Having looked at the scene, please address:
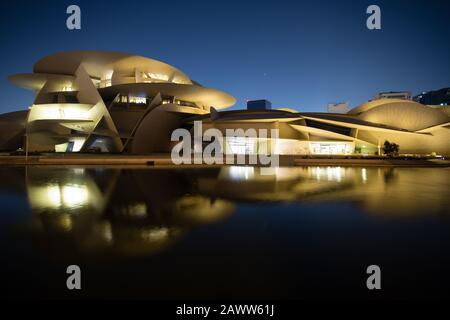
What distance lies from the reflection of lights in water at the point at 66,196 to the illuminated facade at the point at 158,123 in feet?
67.2

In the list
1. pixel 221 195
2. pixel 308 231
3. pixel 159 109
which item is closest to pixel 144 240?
pixel 308 231

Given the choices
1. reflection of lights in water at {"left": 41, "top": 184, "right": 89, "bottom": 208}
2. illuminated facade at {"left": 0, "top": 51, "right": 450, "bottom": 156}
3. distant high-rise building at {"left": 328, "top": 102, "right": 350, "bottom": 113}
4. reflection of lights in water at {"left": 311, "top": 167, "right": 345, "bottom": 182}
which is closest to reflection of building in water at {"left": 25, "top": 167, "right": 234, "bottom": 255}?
reflection of lights in water at {"left": 41, "top": 184, "right": 89, "bottom": 208}

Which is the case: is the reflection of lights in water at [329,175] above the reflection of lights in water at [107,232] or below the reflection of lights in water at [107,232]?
above

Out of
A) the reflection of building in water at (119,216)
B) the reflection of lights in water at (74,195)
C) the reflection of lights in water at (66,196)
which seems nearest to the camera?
the reflection of building in water at (119,216)

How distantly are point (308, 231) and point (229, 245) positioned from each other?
1.71 metres

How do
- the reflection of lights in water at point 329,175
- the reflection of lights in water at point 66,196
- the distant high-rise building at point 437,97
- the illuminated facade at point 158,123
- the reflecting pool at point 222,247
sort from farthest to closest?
the distant high-rise building at point 437,97
the illuminated facade at point 158,123
the reflection of lights in water at point 329,175
the reflection of lights in water at point 66,196
the reflecting pool at point 222,247

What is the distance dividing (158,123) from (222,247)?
2814cm

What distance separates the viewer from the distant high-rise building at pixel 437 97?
107 meters

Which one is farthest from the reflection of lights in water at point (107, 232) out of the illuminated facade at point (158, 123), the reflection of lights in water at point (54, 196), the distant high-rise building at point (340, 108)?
the distant high-rise building at point (340, 108)

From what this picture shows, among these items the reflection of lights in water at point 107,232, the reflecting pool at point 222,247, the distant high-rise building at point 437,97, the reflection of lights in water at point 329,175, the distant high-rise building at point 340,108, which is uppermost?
the distant high-rise building at point 437,97

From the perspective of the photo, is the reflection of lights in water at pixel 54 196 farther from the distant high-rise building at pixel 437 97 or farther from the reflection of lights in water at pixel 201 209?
the distant high-rise building at pixel 437 97

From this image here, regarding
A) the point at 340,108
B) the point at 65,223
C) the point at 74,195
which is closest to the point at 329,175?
the point at 74,195
